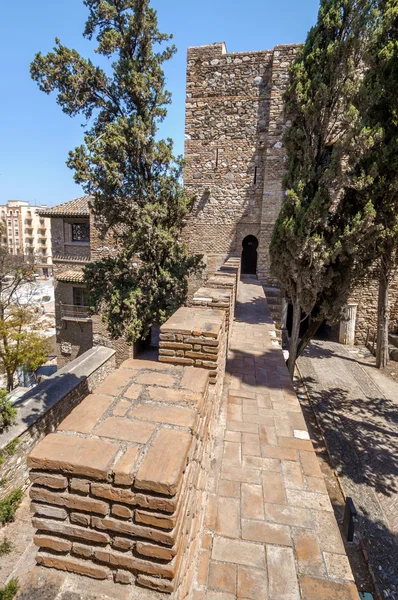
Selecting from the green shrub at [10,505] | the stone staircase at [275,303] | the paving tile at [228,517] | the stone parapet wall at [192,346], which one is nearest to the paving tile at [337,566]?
the paving tile at [228,517]

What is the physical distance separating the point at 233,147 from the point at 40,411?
403 inches

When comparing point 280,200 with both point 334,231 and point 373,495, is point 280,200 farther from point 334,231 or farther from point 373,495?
point 373,495

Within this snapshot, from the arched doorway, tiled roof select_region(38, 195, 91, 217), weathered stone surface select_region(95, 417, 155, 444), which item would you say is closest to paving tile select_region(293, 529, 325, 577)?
weathered stone surface select_region(95, 417, 155, 444)

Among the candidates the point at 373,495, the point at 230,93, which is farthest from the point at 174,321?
the point at 230,93

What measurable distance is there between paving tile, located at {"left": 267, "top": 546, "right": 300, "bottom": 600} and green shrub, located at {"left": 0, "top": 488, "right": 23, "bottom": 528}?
16.8 ft

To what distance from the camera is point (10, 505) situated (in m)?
5.15

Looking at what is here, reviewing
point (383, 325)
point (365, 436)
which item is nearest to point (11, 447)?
point (365, 436)

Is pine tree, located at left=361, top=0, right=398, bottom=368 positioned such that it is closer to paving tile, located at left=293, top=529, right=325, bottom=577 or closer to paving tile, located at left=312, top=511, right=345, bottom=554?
paving tile, located at left=312, top=511, right=345, bottom=554

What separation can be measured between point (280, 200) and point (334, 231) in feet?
15.9

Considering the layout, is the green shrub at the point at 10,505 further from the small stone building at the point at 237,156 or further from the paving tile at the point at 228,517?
the small stone building at the point at 237,156

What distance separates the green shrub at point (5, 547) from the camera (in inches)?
179

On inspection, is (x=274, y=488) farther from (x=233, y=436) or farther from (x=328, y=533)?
(x=233, y=436)

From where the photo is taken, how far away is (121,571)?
1277 mm

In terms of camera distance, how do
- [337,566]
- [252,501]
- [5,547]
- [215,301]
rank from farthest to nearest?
1. [5,547]
2. [215,301]
3. [252,501]
4. [337,566]
